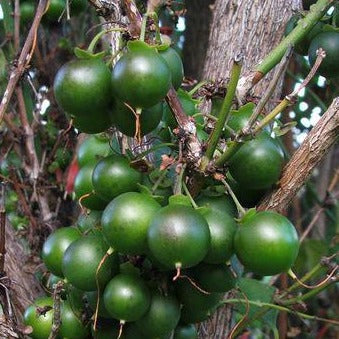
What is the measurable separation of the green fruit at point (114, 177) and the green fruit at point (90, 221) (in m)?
0.08

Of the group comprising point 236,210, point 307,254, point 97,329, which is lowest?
point 307,254

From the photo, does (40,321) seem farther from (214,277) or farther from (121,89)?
(121,89)

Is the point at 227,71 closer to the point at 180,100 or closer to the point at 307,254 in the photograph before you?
the point at 180,100

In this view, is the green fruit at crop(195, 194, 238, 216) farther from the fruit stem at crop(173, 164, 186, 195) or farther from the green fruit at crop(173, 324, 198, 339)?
the green fruit at crop(173, 324, 198, 339)

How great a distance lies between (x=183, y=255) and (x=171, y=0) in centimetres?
50

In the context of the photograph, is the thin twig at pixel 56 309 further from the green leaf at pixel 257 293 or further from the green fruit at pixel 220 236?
the green leaf at pixel 257 293

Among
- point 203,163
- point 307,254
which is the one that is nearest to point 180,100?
point 203,163

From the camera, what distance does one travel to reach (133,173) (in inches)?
32.2

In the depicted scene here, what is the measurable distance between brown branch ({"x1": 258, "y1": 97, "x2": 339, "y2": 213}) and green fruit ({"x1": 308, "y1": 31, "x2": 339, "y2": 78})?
0.50ft

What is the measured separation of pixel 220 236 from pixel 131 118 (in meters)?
0.17

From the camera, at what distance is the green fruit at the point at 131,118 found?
0.77m

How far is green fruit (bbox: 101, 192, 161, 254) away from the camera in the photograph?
745mm

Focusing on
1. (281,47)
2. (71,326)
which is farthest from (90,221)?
(281,47)

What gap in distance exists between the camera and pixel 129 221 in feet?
2.44
